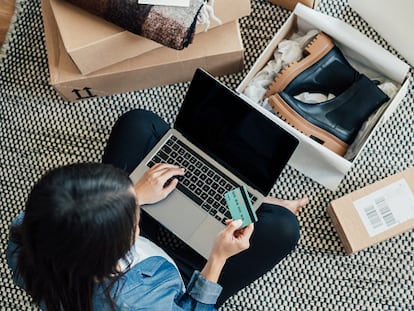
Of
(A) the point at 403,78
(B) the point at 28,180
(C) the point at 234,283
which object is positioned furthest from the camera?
(B) the point at 28,180

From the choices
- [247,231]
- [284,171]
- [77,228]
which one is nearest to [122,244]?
[77,228]

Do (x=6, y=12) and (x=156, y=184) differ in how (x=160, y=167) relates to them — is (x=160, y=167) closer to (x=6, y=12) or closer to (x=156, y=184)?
(x=156, y=184)

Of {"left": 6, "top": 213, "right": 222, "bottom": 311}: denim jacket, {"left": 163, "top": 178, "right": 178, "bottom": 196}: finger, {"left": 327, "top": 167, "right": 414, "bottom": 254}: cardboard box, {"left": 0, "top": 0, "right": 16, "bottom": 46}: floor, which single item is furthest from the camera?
{"left": 0, "top": 0, "right": 16, "bottom": 46}: floor

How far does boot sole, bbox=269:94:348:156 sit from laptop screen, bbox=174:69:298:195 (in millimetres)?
158

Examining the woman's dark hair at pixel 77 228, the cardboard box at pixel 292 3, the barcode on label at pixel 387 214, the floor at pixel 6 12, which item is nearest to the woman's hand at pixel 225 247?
the woman's dark hair at pixel 77 228

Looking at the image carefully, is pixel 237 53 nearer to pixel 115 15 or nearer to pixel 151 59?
pixel 151 59

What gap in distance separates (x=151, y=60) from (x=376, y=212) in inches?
22.9

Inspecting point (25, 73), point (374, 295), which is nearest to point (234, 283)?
point (374, 295)

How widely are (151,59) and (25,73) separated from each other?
379 mm

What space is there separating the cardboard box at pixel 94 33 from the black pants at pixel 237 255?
0.15m

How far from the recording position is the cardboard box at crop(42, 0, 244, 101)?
1.21 metres

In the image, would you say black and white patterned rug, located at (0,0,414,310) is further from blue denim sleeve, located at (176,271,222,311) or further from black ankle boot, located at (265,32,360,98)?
blue denim sleeve, located at (176,271,222,311)

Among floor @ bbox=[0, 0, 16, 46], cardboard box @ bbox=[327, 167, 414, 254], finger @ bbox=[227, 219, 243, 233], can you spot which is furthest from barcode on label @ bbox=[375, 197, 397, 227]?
floor @ bbox=[0, 0, 16, 46]

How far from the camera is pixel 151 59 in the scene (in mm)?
1223
